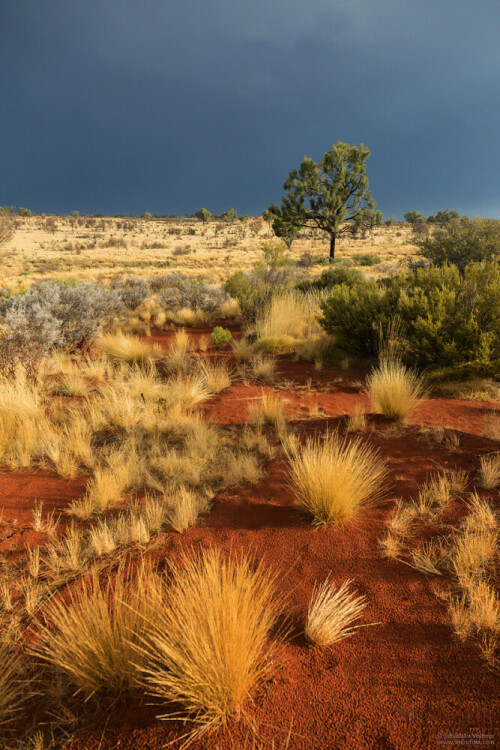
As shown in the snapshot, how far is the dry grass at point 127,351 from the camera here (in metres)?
8.00

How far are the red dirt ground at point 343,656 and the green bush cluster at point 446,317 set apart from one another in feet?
9.55

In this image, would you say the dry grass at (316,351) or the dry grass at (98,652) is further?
the dry grass at (316,351)

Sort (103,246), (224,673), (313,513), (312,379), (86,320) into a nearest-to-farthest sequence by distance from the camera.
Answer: (224,673) → (313,513) → (312,379) → (86,320) → (103,246)

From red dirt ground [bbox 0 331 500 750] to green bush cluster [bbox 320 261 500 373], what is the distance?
9.55 feet

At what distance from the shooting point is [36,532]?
3.02 m

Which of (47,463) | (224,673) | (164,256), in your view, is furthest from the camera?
(164,256)

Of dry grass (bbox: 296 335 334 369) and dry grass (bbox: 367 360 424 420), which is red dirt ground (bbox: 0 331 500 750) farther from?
dry grass (bbox: 296 335 334 369)

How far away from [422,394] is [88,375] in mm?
5856

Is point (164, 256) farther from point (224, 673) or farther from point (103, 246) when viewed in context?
point (224, 673)

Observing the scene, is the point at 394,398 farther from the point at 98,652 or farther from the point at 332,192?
the point at 332,192

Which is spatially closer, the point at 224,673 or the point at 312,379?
the point at 224,673

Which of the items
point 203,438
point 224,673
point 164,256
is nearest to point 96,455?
point 203,438

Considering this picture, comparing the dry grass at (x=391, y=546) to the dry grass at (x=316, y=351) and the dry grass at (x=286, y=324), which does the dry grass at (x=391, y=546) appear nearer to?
the dry grass at (x=316, y=351)

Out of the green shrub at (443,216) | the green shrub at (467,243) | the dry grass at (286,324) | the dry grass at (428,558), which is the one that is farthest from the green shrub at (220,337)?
the green shrub at (443,216)
